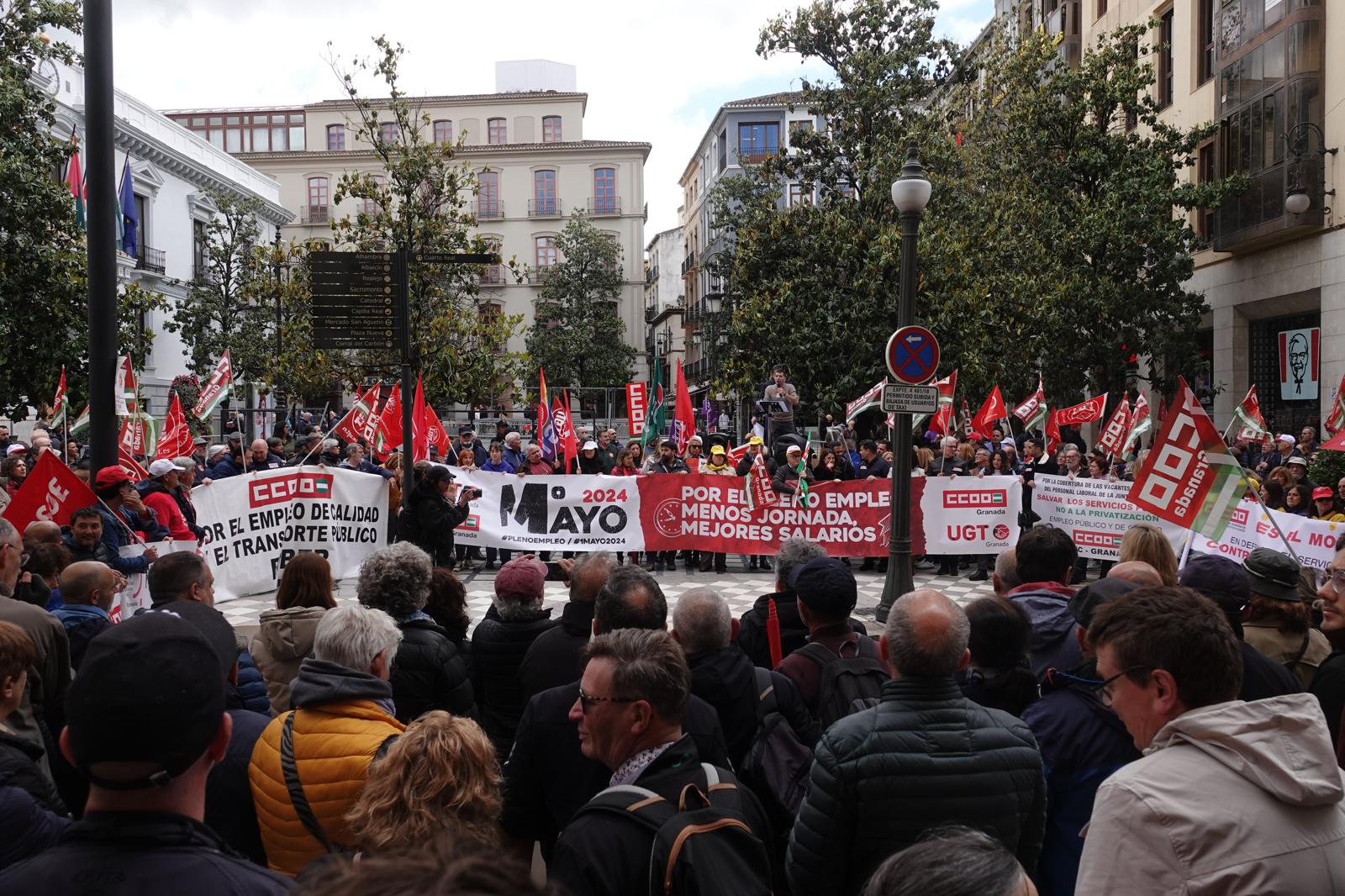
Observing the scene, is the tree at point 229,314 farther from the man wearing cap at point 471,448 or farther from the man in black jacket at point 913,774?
the man in black jacket at point 913,774

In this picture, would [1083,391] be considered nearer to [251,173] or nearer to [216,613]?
[216,613]

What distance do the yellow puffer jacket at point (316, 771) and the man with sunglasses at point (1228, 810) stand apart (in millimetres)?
1932

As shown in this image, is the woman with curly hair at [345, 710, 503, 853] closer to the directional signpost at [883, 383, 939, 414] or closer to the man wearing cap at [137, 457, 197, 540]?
the directional signpost at [883, 383, 939, 414]

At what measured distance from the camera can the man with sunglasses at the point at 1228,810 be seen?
6.61 feet

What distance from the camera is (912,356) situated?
10.4m

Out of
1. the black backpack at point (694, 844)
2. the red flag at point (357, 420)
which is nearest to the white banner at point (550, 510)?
the red flag at point (357, 420)

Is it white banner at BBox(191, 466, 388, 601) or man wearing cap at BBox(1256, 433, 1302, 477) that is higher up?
man wearing cap at BBox(1256, 433, 1302, 477)

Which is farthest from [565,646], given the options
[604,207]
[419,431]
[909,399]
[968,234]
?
[604,207]

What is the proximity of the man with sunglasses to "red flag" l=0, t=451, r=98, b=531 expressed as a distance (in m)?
7.75

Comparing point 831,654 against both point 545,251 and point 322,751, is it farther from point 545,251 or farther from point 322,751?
point 545,251

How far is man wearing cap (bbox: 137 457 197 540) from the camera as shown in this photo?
10.2m

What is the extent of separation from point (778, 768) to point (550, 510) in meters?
10.9

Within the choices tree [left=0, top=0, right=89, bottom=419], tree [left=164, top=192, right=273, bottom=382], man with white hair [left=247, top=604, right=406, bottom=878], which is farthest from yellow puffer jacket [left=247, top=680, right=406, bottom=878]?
tree [left=164, top=192, right=273, bottom=382]

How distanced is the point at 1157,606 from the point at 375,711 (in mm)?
2176
